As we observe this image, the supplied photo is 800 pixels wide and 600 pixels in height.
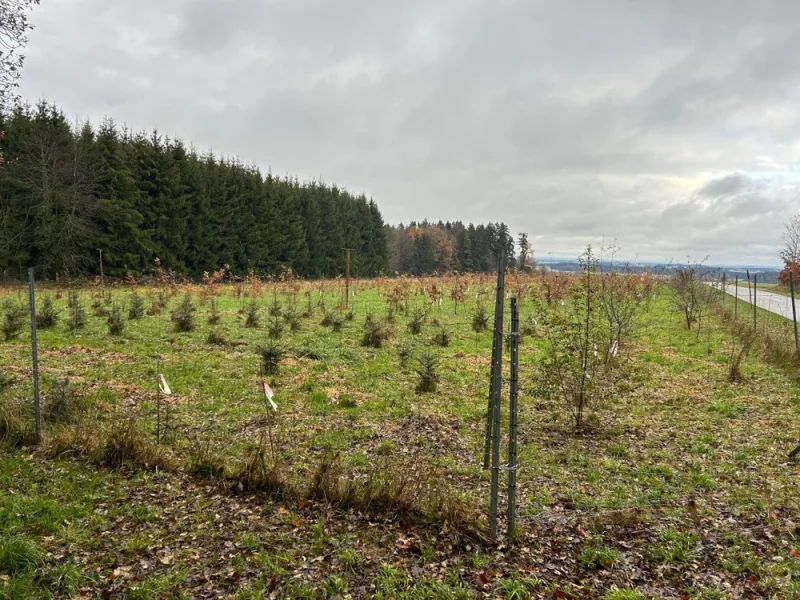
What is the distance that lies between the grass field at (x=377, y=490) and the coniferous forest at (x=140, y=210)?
1927cm

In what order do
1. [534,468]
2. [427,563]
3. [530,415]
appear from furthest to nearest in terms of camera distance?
[530,415] → [534,468] → [427,563]

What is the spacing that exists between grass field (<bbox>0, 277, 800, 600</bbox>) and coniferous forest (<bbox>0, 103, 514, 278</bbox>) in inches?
759

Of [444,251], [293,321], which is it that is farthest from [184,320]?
[444,251]

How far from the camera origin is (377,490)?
13.6 ft

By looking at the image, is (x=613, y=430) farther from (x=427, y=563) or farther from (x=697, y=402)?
(x=427, y=563)

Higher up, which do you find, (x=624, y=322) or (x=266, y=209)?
(x=266, y=209)

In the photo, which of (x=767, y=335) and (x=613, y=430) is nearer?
(x=613, y=430)

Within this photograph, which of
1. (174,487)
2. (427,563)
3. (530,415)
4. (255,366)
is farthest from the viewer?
(255,366)

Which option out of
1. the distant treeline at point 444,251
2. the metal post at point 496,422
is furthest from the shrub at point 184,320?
the distant treeline at point 444,251

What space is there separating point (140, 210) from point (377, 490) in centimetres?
3030

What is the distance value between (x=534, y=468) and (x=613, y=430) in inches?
73.4

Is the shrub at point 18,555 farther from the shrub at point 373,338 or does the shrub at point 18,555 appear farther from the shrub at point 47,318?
the shrub at point 47,318

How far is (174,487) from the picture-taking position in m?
4.36

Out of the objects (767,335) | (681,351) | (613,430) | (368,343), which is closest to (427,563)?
(613,430)
